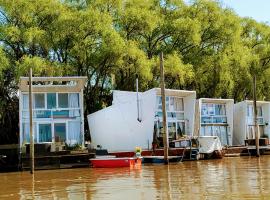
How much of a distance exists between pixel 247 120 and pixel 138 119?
Result: 14341 mm

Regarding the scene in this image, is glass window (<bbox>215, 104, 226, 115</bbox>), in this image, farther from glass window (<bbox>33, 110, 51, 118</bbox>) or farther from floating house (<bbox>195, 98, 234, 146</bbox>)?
glass window (<bbox>33, 110, 51, 118</bbox>)

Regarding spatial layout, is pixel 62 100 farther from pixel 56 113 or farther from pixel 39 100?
pixel 39 100

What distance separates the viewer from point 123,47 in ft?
129

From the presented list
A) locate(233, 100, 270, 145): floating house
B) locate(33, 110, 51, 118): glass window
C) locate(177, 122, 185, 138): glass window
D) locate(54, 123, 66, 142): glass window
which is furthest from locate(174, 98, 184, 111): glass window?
locate(33, 110, 51, 118): glass window

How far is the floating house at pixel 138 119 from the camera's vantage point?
3691 cm

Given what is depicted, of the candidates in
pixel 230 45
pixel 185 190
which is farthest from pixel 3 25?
pixel 185 190

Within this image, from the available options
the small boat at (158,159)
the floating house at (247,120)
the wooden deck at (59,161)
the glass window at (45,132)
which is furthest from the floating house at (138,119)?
the floating house at (247,120)

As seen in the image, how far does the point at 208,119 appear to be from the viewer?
144 ft

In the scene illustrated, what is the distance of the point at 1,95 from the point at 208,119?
17693mm

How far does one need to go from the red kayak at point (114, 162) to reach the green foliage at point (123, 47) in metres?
10.2

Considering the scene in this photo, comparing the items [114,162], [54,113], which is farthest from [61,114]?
[114,162]

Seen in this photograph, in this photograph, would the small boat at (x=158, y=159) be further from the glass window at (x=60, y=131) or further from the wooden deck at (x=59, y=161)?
the glass window at (x=60, y=131)

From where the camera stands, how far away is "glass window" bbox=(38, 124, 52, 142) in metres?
35.1

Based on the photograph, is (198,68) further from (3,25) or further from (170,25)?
(3,25)
